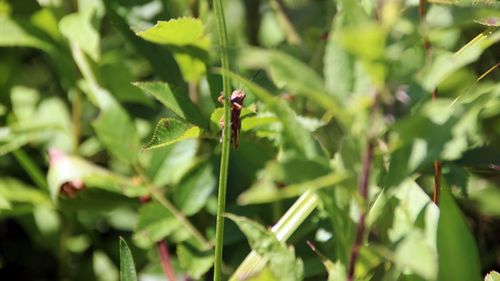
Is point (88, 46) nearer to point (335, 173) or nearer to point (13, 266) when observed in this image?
point (13, 266)

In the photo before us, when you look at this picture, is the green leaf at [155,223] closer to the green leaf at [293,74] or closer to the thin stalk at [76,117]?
the thin stalk at [76,117]

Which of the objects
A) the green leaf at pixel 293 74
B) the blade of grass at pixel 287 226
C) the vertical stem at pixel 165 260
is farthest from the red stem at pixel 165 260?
the green leaf at pixel 293 74

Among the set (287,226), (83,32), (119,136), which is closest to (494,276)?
(287,226)

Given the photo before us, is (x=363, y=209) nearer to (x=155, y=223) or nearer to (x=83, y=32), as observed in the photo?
(x=155, y=223)

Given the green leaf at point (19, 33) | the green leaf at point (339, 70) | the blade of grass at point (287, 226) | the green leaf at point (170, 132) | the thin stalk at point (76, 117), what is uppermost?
the green leaf at point (19, 33)

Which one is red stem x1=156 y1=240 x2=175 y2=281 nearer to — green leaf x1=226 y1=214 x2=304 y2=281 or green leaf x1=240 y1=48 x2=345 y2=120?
green leaf x1=226 y1=214 x2=304 y2=281

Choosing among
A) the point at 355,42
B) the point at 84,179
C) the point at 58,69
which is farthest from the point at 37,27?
the point at 355,42

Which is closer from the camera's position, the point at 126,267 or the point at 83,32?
the point at 126,267
